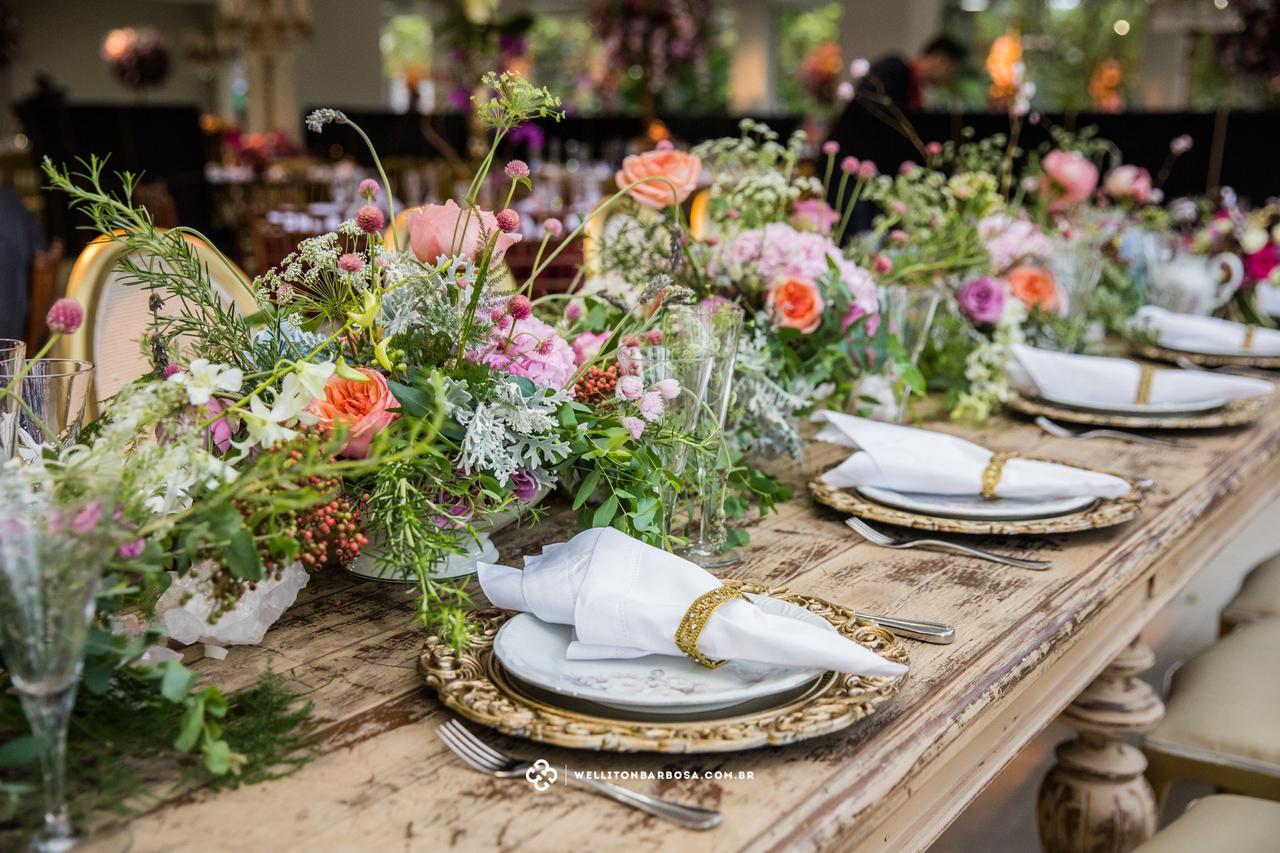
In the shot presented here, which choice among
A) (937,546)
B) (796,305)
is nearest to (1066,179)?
(796,305)

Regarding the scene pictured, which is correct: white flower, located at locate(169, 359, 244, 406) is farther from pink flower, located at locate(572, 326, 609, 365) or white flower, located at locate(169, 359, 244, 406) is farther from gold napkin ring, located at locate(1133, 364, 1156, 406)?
gold napkin ring, located at locate(1133, 364, 1156, 406)

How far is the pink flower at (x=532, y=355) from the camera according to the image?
3.49 ft

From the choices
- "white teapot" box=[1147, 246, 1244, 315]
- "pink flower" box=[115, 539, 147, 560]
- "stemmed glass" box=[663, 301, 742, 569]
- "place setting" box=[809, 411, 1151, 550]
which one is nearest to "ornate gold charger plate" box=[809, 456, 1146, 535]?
"place setting" box=[809, 411, 1151, 550]

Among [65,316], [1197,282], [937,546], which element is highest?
[65,316]

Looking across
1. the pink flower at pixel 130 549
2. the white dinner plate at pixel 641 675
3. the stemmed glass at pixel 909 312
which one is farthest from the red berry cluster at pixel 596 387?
the stemmed glass at pixel 909 312

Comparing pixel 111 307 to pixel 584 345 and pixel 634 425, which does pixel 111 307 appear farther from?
pixel 634 425

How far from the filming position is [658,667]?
34.8 inches

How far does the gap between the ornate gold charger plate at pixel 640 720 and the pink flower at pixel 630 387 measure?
233 millimetres

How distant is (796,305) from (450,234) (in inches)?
22.2

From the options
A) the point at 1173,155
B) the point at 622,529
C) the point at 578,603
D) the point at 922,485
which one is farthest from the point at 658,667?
the point at 1173,155

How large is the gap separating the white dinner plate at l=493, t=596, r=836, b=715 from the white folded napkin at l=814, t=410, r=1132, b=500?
Answer: 18.0 inches

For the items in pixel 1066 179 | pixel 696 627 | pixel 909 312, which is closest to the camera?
pixel 696 627

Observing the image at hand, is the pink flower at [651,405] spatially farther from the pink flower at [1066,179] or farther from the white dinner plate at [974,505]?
the pink flower at [1066,179]

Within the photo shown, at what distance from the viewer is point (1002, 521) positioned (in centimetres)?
130
